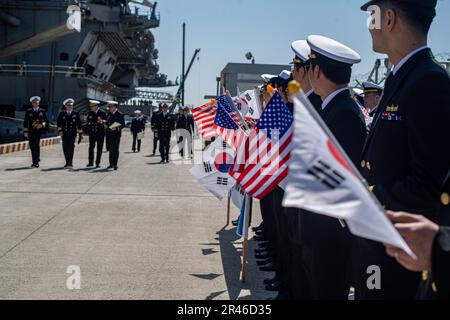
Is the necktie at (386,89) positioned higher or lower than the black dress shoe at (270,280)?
higher

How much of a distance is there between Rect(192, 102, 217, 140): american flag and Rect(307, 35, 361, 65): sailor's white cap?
3181 millimetres

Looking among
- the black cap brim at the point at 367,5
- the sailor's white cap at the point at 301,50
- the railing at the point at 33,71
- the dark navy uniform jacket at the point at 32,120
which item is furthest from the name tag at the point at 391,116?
the railing at the point at 33,71

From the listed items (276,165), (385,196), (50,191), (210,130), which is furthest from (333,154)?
(50,191)

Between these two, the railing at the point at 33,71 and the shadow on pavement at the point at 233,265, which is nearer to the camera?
the shadow on pavement at the point at 233,265

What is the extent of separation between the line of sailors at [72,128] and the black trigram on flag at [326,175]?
1375 centimetres

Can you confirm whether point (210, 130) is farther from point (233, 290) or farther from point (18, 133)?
point (18, 133)

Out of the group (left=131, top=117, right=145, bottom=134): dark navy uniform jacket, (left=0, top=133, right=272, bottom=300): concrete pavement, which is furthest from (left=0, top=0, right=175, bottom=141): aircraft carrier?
(left=0, top=133, right=272, bottom=300): concrete pavement

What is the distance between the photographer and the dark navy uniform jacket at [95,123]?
15479mm

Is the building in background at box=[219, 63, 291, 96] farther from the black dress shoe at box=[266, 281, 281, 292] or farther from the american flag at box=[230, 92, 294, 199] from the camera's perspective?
the american flag at box=[230, 92, 294, 199]

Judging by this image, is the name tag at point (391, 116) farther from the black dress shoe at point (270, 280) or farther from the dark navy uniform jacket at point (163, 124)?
the dark navy uniform jacket at point (163, 124)

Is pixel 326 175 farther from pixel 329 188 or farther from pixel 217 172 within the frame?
pixel 217 172
